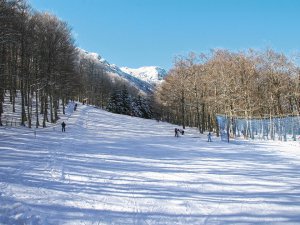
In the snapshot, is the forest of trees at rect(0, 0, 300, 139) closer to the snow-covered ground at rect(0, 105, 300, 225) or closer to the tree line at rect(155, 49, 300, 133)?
the tree line at rect(155, 49, 300, 133)

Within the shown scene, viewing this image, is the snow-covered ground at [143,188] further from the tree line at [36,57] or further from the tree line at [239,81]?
the tree line at [239,81]

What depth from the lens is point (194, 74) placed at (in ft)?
175

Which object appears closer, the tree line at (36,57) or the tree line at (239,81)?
the tree line at (36,57)

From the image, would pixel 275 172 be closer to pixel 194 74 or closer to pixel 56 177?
pixel 56 177

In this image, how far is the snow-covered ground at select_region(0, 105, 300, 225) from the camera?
10383 millimetres

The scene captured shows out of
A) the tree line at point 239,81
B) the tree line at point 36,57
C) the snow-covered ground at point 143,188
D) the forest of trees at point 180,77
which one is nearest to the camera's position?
the snow-covered ground at point 143,188

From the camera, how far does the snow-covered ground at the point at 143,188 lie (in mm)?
10383

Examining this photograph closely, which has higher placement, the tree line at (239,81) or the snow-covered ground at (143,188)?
the tree line at (239,81)

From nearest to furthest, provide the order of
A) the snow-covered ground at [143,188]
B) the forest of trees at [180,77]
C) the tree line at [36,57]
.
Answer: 1. the snow-covered ground at [143,188]
2. the tree line at [36,57]
3. the forest of trees at [180,77]

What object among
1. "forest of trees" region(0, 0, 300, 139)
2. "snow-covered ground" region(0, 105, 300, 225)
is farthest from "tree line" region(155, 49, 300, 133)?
"snow-covered ground" region(0, 105, 300, 225)

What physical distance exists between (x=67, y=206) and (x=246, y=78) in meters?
43.0

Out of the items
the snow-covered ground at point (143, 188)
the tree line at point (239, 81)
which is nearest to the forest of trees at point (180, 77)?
the tree line at point (239, 81)

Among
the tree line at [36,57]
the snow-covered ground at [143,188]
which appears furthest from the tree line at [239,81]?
the snow-covered ground at [143,188]

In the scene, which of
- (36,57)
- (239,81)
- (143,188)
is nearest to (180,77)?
(239,81)
